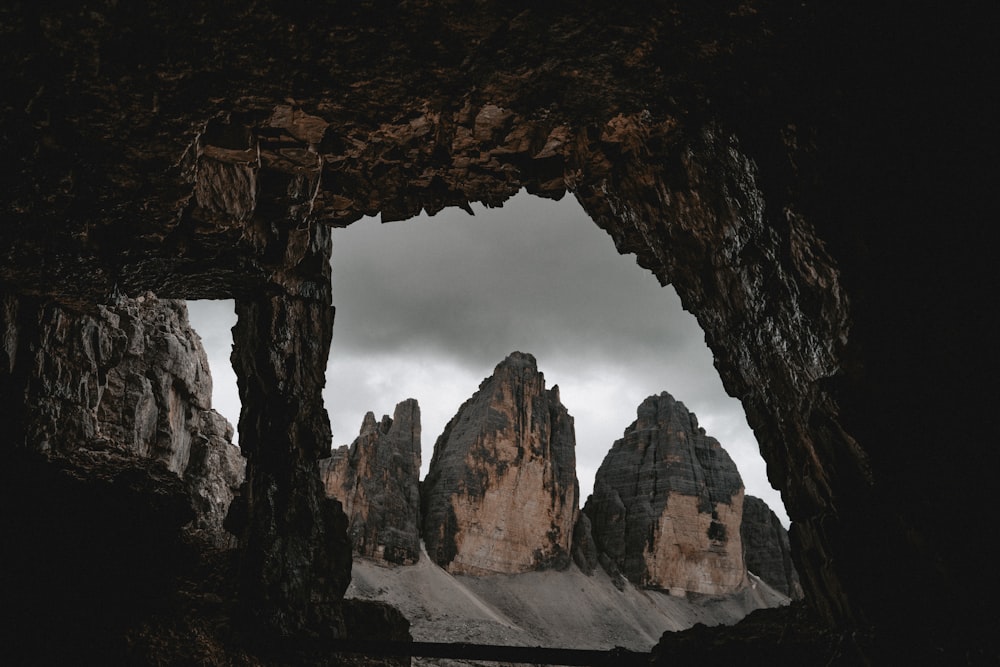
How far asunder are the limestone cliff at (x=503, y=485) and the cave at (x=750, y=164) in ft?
213

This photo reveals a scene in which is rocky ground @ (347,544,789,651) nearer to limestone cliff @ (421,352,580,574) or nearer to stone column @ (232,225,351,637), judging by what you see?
limestone cliff @ (421,352,580,574)

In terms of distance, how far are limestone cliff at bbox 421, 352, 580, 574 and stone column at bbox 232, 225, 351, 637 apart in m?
55.3

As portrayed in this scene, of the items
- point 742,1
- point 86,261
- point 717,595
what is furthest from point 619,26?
point 717,595

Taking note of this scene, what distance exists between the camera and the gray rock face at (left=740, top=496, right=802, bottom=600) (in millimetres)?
83500

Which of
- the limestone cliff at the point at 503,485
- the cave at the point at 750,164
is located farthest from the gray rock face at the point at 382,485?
the cave at the point at 750,164

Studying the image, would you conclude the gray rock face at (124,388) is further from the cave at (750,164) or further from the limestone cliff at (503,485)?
the limestone cliff at (503,485)

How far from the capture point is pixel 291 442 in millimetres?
15445

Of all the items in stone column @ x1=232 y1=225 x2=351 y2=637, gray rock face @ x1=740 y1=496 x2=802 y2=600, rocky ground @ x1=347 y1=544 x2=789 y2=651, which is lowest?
rocky ground @ x1=347 y1=544 x2=789 y2=651

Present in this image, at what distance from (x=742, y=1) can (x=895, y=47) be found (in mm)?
1133

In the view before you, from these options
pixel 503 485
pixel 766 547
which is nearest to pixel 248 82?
pixel 503 485

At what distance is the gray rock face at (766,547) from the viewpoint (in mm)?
83500

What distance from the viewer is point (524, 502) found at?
73.1 metres

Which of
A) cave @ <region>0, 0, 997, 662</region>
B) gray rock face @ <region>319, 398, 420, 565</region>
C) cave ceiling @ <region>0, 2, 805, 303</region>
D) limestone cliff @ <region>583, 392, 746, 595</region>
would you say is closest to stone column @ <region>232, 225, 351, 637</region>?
cave @ <region>0, 0, 997, 662</region>

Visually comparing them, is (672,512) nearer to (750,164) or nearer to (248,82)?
(750,164)
